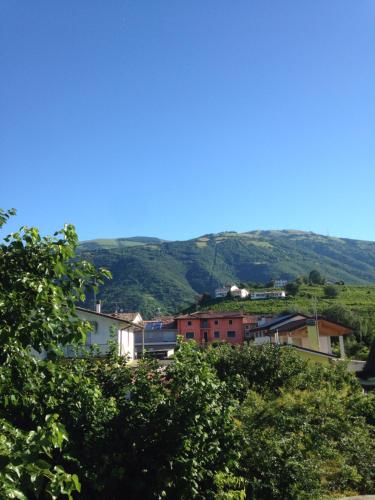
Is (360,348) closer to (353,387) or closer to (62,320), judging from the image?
(353,387)

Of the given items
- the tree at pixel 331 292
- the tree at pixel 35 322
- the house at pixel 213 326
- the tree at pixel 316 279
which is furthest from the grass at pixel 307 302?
the tree at pixel 35 322

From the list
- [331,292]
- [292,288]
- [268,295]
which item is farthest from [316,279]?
[331,292]

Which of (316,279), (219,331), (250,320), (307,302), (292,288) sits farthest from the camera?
(316,279)

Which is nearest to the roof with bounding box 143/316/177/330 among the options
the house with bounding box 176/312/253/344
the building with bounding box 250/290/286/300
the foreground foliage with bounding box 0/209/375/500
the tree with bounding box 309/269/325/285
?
the house with bounding box 176/312/253/344

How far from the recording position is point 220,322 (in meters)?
74.7

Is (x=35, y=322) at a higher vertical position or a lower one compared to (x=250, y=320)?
lower

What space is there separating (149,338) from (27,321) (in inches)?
3028

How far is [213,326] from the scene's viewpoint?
7500 cm

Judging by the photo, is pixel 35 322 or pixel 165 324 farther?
pixel 165 324

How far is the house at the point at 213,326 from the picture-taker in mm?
73562

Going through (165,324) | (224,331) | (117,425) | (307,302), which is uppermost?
(307,302)

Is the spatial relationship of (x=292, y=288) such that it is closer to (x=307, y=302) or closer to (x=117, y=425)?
(x=307, y=302)

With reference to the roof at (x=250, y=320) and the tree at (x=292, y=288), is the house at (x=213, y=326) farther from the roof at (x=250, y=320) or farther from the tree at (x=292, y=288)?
the tree at (x=292, y=288)

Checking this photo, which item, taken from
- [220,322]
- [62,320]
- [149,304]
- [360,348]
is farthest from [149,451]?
[149,304]
